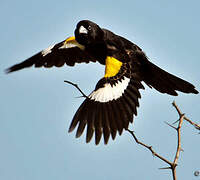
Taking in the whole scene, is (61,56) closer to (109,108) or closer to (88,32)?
(88,32)

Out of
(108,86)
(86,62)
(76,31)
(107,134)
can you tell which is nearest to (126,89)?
(108,86)

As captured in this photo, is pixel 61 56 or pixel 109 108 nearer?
pixel 109 108

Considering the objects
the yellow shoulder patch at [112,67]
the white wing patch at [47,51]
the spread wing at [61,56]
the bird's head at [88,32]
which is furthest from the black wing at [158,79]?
the white wing patch at [47,51]

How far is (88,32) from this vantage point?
13.2 feet

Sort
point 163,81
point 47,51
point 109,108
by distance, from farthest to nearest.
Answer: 1. point 47,51
2. point 163,81
3. point 109,108

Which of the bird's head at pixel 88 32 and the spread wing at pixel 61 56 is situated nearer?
the bird's head at pixel 88 32

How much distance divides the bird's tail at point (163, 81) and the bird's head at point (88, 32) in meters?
0.58

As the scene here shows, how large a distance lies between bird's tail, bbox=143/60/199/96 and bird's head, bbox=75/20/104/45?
1.89 feet

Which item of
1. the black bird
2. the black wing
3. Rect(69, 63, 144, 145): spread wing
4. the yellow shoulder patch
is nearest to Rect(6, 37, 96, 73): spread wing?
the black bird

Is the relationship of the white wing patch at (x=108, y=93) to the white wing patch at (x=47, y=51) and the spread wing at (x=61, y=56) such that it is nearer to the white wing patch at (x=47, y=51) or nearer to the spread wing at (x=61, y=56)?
the spread wing at (x=61, y=56)

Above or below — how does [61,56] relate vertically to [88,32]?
above

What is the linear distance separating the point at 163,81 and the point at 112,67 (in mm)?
710

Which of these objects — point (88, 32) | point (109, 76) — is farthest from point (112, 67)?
point (88, 32)

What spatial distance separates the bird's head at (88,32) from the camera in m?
4.01
